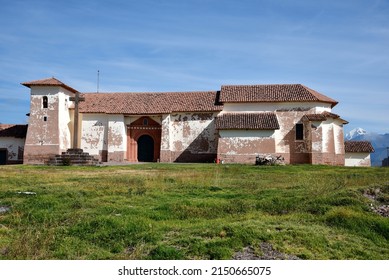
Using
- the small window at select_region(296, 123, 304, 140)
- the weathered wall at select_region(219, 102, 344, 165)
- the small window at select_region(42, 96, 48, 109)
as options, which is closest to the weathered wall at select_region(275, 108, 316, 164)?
the weathered wall at select_region(219, 102, 344, 165)

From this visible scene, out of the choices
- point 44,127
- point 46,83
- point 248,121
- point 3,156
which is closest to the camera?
point 248,121

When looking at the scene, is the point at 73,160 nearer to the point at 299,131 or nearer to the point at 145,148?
the point at 145,148

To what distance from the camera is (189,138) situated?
101 ft

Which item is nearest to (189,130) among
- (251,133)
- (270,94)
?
(251,133)

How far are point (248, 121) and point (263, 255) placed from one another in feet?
76.5

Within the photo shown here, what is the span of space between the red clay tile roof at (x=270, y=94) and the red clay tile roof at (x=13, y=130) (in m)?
16.8

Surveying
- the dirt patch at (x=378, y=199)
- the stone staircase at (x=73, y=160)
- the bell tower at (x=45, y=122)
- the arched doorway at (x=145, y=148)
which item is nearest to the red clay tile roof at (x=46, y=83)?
the bell tower at (x=45, y=122)

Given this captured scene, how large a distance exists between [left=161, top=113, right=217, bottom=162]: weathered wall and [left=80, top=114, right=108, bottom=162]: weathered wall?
4.99m

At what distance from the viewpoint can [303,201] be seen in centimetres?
941

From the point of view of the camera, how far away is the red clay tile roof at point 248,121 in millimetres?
28031

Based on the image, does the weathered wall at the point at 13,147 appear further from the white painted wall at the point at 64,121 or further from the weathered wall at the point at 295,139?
the weathered wall at the point at 295,139

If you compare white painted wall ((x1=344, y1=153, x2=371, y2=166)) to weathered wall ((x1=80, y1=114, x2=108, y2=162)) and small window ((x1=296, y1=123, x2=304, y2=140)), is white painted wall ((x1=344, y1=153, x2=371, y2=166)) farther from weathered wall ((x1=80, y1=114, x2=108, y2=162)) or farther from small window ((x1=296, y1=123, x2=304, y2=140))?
weathered wall ((x1=80, y1=114, x2=108, y2=162))

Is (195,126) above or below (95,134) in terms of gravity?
above

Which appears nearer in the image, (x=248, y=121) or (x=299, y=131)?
(x=248, y=121)
